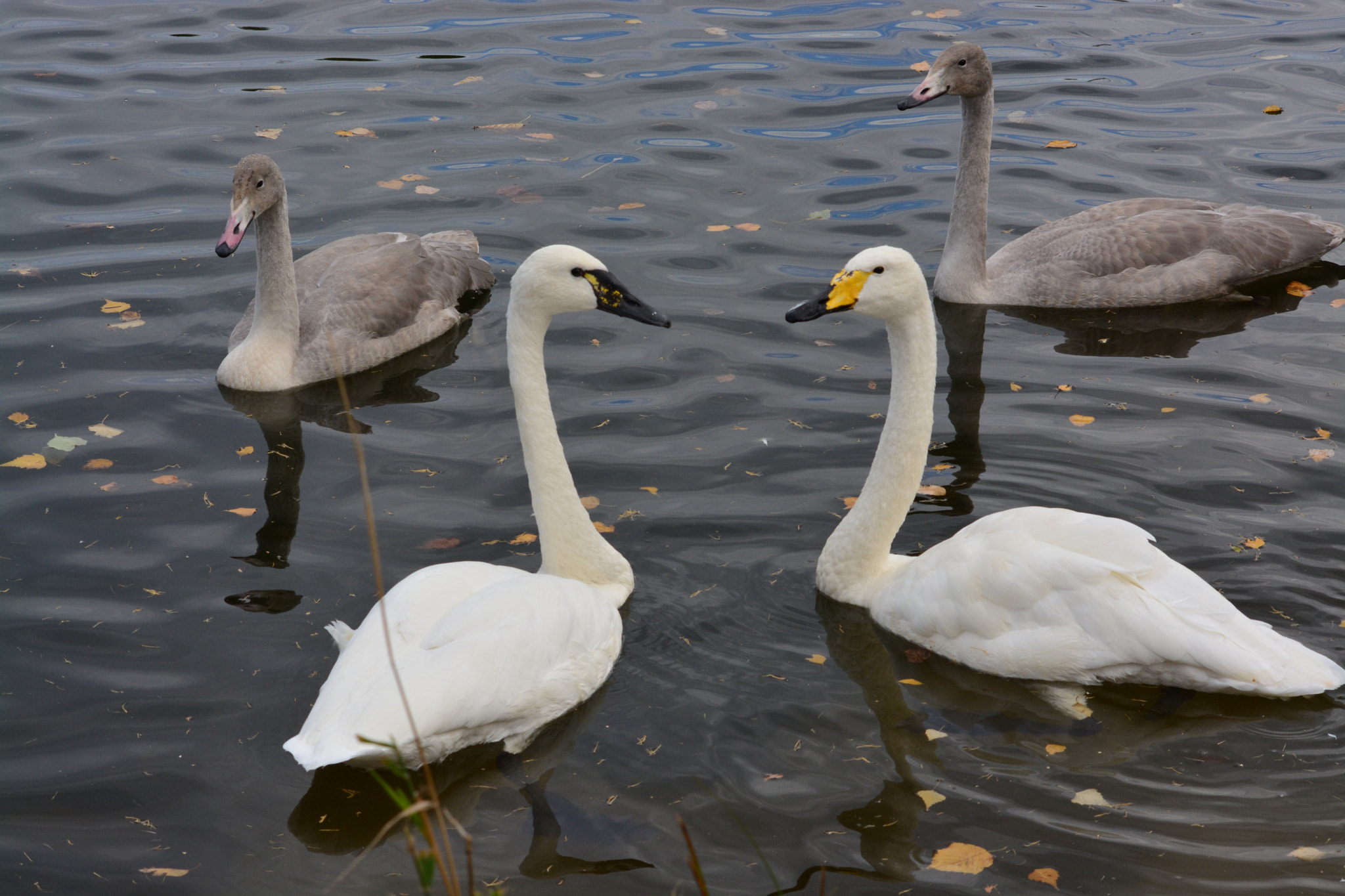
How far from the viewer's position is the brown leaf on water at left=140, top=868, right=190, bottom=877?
188 inches

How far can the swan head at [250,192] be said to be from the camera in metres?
8.32

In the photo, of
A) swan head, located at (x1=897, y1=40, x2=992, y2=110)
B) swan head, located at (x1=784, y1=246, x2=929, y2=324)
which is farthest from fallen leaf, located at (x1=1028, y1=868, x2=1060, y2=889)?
swan head, located at (x1=897, y1=40, x2=992, y2=110)

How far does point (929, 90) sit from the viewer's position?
389 inches

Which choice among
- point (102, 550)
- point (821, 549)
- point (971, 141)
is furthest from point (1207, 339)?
point (102, 550)

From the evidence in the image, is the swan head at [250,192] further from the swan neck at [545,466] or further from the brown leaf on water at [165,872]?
the brown leaf on water at [165,872]

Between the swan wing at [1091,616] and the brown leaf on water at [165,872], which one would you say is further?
the swan wing at [1091,616]

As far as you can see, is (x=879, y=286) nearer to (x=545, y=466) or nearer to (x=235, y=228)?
(x=545, y=466)

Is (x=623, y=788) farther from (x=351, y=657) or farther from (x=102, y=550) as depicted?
(x=102, y=550)

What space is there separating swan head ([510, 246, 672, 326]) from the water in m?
1.50

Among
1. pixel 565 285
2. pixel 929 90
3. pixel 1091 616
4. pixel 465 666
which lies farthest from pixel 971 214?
pixel 465 666

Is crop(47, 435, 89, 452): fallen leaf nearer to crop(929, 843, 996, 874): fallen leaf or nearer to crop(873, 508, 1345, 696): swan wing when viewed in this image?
crop(873, 508, 1345, 696): swan wing

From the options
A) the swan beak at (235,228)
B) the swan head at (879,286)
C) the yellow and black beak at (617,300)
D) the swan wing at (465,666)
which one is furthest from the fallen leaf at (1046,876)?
the swan beak at (235,228)

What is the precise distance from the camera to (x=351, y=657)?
5074 millimetres

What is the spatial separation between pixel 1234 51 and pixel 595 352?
10348 mm
